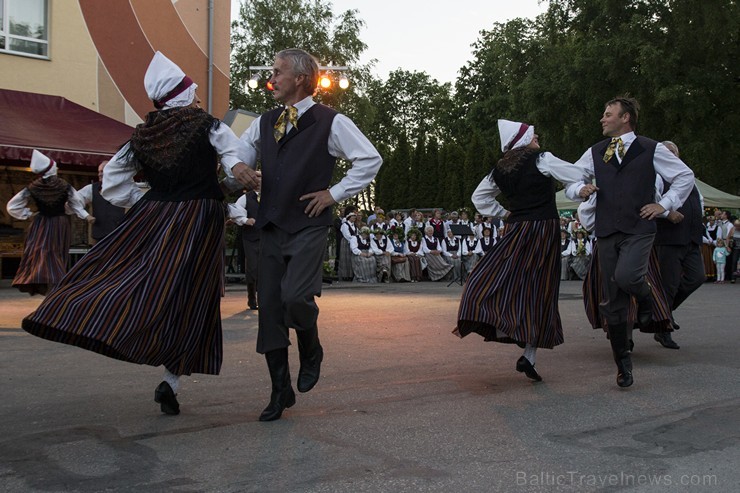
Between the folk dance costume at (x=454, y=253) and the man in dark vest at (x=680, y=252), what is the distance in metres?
12.7

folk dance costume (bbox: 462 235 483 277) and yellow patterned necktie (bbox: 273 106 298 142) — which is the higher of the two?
yellow patterned necktie (bbox: 273 106 298 142)

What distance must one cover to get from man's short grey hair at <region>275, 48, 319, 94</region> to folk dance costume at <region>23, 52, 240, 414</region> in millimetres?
518

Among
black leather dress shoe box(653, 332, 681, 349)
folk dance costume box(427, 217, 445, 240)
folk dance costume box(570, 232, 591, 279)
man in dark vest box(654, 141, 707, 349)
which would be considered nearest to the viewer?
black leather dress shoe box(653, 332, 681, 349)

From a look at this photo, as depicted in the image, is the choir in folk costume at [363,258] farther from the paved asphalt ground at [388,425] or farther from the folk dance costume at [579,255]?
the paved asphalt ground at [388,425]

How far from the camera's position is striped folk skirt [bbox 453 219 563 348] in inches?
226

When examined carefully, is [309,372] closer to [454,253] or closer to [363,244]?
[363,244]

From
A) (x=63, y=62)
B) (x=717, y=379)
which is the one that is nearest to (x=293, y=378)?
(x=717, y=379)

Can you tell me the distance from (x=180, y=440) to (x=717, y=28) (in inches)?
1062

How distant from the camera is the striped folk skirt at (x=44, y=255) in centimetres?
952

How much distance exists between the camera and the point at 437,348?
736cm

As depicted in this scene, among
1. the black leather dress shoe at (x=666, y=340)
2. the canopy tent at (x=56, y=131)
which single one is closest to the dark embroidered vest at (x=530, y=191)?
the black leather dress shoe at (x=666, y=340)

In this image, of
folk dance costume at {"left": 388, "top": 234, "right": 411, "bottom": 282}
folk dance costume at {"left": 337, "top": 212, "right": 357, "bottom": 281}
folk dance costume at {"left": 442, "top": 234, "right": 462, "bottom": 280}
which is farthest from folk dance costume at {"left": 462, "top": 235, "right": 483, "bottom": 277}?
folk dance costume at {"left": 337, "top": 212, "right": 357, "bottom": 281}

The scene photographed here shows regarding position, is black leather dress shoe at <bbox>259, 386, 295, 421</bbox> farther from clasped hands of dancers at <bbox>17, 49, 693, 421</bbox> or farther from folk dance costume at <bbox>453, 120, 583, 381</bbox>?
folk dance costume at <bbox>453, 120, 583, 381</bbox>

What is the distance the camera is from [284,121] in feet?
15.1
